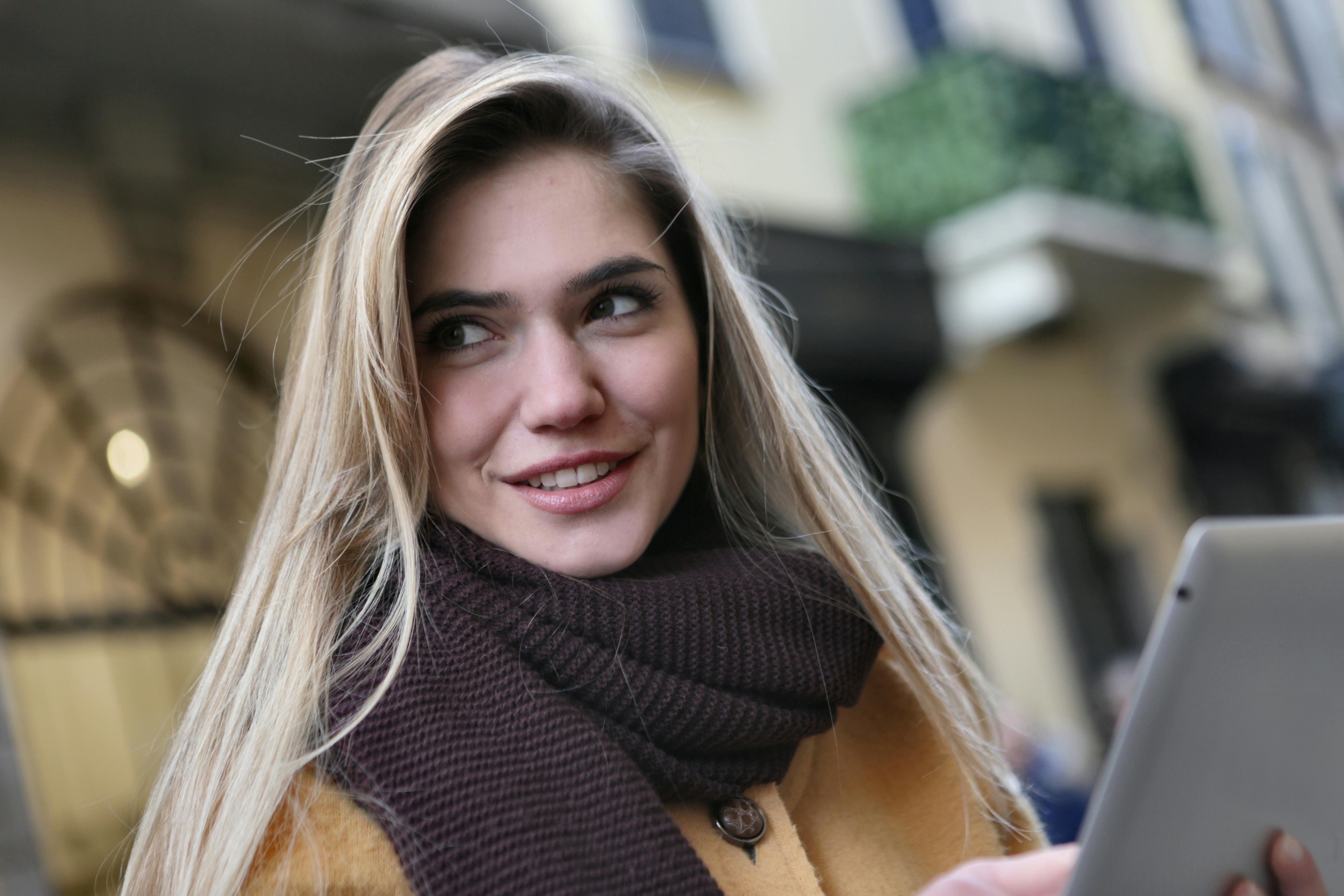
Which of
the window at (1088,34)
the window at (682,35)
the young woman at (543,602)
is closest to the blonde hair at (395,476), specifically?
the young woman at (543,602)

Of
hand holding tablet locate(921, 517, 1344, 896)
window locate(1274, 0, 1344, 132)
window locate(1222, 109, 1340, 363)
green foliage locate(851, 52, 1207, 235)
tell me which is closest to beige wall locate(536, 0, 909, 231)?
green foliage locate(851, 52, 1207, 235)

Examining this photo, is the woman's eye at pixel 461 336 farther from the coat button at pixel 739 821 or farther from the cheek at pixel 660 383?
the coat button at pixel 739 821

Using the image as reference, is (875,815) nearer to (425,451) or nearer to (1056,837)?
(425,451)

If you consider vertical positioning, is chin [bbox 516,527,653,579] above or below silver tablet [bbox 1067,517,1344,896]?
above

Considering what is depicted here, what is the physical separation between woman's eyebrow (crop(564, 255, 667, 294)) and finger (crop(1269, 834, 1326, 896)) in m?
0.90

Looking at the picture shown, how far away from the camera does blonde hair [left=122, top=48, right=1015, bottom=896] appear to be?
1241mm

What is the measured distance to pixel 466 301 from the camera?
1.43 meters

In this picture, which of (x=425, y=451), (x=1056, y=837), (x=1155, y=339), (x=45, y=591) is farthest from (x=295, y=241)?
(x=1155, y=339)

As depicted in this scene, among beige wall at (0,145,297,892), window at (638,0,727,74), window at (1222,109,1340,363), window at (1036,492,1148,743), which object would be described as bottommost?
window at (1036,492,1148,743)

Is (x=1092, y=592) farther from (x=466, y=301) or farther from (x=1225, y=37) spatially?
(x=466, y=301)

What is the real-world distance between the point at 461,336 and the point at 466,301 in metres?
0.05

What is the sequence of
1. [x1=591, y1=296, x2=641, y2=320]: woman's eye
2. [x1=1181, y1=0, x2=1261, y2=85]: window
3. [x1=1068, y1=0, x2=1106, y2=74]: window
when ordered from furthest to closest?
[x1=1181, y1=0, x2=1261, y2=85]: window
[x1=1068, y1=0, x2=1106, y2=74]: window
[x1=591, y1=296, x2=641, y2=320]: woman's eye

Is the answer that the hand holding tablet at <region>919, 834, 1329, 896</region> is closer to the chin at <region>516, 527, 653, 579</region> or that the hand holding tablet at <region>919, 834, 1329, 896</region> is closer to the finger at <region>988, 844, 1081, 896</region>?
the finger at <region>988, 844, 1081, 896</region>

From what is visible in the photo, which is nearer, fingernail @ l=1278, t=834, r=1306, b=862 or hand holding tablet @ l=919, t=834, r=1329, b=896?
hand holding tablet @ l=919, t=834, r=1329, b=896
